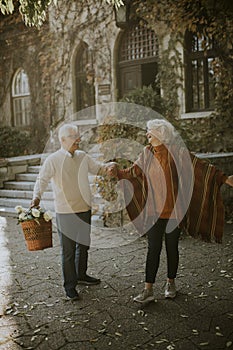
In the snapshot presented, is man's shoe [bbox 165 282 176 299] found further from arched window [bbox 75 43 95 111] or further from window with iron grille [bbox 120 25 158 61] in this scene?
arched window [bbox 75 43 95 111]

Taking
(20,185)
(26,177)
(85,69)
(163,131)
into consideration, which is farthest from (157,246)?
(85,69)

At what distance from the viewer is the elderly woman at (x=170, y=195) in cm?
442

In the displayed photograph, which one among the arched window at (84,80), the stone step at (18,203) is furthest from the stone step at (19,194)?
the arched window at (84,80)

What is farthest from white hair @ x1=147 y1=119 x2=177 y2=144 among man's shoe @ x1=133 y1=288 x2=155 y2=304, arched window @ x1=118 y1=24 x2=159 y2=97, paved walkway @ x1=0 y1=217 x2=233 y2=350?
arched window @ x1=118 y1=24 x2=159 y2=97

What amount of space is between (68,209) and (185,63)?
8.09m

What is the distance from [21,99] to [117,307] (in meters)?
13.1

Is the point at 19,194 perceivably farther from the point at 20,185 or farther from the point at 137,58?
the point at 137,58

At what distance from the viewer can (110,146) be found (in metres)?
7.61

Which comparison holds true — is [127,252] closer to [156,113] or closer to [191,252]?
[191,252]

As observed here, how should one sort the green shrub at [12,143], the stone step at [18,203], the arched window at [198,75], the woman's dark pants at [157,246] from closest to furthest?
the woman's dark pants at [157,246] → the stone step at [18,203] → the arched window at [198,75] → the green shrub at [12,143]

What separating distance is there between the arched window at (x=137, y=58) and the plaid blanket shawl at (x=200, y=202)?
8297mm

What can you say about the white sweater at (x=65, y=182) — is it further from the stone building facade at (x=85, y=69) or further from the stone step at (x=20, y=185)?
the stone building facade at (x=85, y=69)

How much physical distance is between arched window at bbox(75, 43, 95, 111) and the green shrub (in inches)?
82.5

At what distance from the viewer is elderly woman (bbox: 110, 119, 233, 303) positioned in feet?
14.5
